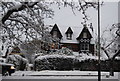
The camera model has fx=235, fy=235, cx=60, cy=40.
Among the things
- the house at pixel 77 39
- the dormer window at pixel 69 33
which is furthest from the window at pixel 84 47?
the dormer window at pixel 69 33

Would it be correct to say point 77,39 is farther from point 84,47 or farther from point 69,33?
point 69,33

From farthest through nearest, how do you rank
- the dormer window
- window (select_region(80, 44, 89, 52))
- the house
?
window (select_region(80, 44, 89, 52)), the house, the dormer window

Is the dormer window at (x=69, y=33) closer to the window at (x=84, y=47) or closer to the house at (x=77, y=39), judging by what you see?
the house at (x=77, y=39)

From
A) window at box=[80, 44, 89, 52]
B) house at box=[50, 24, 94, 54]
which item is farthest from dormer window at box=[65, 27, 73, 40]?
window at box=[80, 44, 89, 52]

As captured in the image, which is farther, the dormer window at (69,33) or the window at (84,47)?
the window at (84,47)

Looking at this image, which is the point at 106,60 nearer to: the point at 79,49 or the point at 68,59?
the point at 68,59

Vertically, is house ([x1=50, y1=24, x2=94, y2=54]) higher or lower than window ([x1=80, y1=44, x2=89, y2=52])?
higher

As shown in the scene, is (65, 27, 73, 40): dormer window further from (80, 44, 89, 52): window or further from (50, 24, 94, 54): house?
(80, 44, 89, 52): window

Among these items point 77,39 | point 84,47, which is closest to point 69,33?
point 77,39

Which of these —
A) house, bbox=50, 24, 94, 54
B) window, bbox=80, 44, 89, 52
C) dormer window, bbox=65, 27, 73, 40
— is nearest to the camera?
dormer window, bbox=65, 27, 73, 40

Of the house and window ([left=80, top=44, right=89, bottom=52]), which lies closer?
the house

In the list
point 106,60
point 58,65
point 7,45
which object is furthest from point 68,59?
point 7,45

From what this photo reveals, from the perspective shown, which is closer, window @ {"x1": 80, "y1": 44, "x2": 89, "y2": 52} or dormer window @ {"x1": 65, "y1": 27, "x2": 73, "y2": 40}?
dormer window @ {"x1": 65, "y1": 27, "x2": 73, "y2": 40}

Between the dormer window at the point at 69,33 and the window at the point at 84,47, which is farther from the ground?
the dormer window at the point at 69,33
